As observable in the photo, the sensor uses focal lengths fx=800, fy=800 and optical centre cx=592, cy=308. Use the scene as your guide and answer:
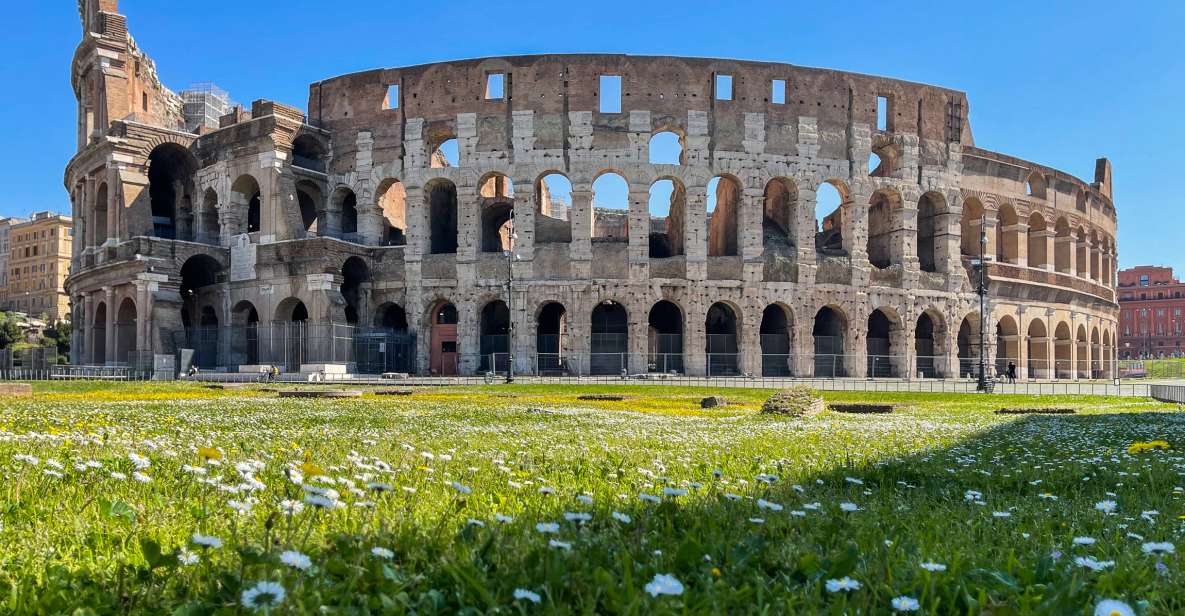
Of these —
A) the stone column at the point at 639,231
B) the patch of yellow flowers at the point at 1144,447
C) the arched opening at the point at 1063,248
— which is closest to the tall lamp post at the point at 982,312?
the arched opening at the point at 1063,248

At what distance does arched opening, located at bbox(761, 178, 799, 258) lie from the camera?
38.5 meters

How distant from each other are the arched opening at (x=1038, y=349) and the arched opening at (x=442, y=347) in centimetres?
3060

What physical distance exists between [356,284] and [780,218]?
22.2m

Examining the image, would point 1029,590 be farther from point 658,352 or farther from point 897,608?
point 658,352

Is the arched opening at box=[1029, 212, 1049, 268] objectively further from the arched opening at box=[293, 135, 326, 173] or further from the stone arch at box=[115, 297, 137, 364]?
the stone arch at box=[115, 297, 137, 364]

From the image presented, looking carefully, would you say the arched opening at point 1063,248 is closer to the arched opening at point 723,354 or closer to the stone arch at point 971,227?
the stone arch at point 971,227

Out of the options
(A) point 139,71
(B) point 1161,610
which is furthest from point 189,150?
(B) point 1161,610

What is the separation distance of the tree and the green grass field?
235 feet

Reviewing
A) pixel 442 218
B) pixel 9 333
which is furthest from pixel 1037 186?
pixel 9 333

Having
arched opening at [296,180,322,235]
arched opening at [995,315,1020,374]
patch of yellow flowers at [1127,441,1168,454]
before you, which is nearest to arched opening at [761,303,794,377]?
arched opening at [995,315,1020,374]

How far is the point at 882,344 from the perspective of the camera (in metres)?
41.2

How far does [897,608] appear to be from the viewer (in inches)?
83.6

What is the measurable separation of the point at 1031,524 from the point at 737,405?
1429 centimetres

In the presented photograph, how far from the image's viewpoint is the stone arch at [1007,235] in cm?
4312
